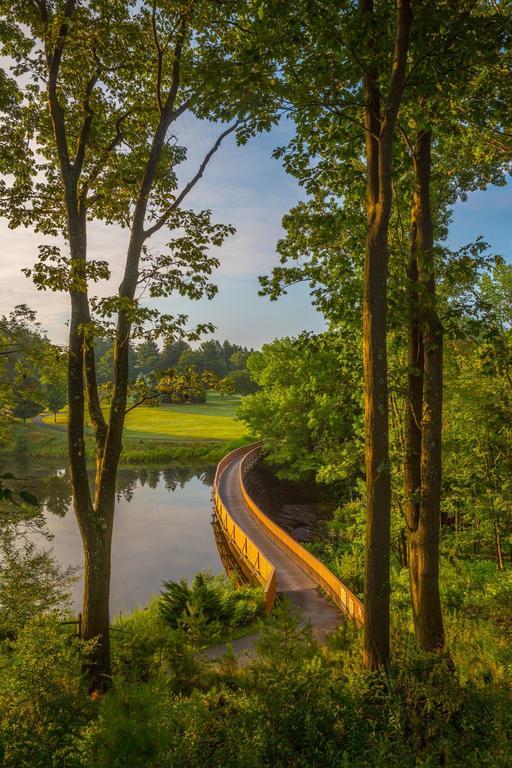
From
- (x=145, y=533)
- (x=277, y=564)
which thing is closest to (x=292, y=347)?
(x=277, y=564)

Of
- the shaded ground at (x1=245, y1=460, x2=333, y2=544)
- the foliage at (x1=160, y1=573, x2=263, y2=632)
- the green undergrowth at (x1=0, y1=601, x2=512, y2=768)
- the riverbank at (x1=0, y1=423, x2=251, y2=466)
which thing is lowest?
the shaded ground at (x1=245, y1=460, x2=333, y2=544)

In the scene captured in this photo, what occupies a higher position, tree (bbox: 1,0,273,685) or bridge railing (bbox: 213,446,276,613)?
tree (bbox: 1,0,273,685)

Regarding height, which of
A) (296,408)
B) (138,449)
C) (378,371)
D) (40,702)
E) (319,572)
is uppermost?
(378,371)

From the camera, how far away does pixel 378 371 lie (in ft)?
17.4

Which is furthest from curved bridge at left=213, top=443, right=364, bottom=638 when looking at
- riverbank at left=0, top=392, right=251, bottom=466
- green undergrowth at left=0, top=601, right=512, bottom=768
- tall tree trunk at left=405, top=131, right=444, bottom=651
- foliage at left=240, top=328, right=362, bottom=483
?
riverbank at left=0, top=392, right=251, bottom=466

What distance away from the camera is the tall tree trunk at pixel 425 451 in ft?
19.0

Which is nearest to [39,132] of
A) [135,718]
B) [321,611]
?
[135,718]

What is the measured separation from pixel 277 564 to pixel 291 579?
136 centimetres

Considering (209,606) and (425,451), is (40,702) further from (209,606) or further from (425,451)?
(209,606)

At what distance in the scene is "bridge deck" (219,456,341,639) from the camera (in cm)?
1126

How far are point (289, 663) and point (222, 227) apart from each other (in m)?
6.99

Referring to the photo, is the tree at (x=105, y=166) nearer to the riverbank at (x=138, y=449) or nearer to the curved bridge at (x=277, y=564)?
the curved bridge at (x=277, y=564)

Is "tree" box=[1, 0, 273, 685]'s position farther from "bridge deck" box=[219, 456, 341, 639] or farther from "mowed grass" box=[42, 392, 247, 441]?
"mowed grass" box=[42, 392, 247, 441]

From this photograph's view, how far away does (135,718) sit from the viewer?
147 inches
